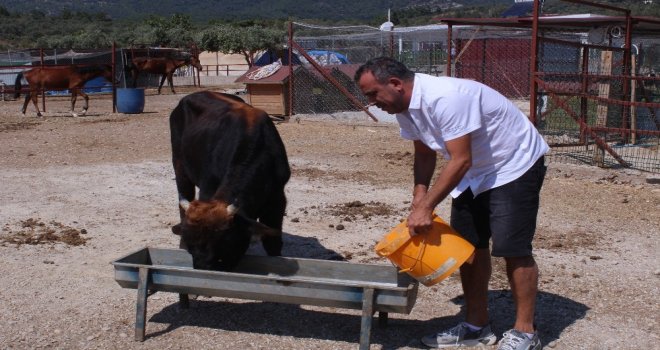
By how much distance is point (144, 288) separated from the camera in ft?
16.5

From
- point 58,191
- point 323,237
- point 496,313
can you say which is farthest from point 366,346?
point 58,191

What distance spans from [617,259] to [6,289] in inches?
192

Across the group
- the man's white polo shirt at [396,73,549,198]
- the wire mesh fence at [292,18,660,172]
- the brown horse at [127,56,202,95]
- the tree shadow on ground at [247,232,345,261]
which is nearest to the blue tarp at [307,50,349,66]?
the wire mesh fence at [292,18,660,172]

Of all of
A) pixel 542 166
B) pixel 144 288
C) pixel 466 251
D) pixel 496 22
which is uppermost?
pixel 496 22

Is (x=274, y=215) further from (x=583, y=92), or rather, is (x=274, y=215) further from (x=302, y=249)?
(x=583, y=92)

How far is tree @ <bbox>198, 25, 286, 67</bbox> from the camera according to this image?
42312 millimetres

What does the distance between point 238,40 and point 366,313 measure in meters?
39.4

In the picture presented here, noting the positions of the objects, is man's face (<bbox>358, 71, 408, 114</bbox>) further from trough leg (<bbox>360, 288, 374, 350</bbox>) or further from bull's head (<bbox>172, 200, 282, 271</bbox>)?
bull's head (<bbox>172, 200, 282, 271</bbox>)

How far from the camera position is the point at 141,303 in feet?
16.7

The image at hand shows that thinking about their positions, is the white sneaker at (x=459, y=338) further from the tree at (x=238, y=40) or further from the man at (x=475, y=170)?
the tree at (x=238, y=40)

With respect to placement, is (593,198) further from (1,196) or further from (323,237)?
(1,196)

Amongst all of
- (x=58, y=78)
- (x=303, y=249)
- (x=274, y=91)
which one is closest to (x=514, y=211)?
(x=303, y=249)

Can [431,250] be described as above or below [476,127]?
below

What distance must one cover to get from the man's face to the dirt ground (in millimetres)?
1564
